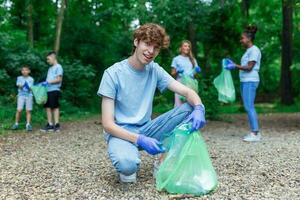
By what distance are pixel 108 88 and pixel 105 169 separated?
117cm

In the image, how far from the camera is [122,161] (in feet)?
11.2

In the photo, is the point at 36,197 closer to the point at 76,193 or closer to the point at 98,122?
the point at 76,193

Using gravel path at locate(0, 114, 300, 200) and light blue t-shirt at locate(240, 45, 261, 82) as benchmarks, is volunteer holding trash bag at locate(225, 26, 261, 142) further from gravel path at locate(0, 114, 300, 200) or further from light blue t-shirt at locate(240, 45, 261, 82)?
gravel path at locate(0, 114, 300, 200)

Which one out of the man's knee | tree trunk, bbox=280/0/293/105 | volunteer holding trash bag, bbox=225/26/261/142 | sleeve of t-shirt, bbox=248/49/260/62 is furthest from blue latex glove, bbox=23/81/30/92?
tree trunk, bbox=280/0/293/105

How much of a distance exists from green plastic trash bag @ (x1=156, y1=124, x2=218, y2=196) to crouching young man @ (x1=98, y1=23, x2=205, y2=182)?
0.14 meters

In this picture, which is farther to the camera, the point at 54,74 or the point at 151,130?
the point at 54,74

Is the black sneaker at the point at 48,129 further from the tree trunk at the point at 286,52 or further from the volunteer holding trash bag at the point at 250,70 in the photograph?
the tree trunk at the point at 286,52

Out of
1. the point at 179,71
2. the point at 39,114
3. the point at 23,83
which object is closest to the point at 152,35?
the point at 179,71

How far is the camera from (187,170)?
339 centimetres

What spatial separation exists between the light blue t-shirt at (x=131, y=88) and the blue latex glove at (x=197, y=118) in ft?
1.32

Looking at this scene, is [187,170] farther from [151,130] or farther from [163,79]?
[163,79]

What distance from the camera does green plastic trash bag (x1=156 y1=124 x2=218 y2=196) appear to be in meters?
3.38

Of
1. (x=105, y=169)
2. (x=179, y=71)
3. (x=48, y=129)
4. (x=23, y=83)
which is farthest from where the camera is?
(x=48, y=129)

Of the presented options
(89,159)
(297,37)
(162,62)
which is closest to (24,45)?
(162,62)
